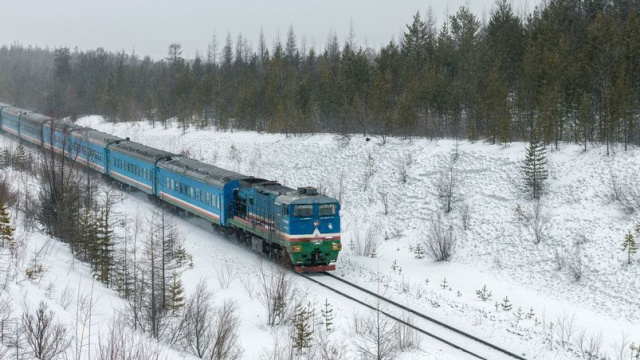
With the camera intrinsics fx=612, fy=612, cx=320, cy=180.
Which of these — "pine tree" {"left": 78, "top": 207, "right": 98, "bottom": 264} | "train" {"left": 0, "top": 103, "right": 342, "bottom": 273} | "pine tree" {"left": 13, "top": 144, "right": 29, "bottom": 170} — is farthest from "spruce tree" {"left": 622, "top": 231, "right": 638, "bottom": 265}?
"pine tree" {"left": 13, "top": 144, "right": 29, "bottom": 170}

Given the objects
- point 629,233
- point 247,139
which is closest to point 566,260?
point 629,233

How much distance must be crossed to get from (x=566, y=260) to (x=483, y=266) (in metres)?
3.59

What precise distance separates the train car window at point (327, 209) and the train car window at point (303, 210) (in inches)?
17.2

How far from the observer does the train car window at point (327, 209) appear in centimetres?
2534

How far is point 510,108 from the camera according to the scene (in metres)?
39.1

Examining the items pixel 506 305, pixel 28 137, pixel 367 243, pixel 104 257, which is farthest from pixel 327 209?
pixel 28 137

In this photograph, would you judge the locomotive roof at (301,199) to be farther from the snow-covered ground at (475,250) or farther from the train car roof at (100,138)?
the train car roof at (100,138)

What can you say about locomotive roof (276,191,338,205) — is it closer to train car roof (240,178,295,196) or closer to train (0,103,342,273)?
train (0,103,342,273)

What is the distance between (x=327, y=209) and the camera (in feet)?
83.7

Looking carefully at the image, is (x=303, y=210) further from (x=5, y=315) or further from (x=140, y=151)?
(x=140, y=151)

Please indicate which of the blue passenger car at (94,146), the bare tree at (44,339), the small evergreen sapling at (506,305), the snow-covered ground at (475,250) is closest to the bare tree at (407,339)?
the snow-covered ground at (475,250)

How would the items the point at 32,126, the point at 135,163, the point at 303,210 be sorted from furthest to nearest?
the point at 32,126 → the point at 135,163 → the point at 303,210

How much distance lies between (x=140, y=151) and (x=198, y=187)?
10.0 meters

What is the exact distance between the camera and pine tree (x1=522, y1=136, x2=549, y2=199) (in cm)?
2941
